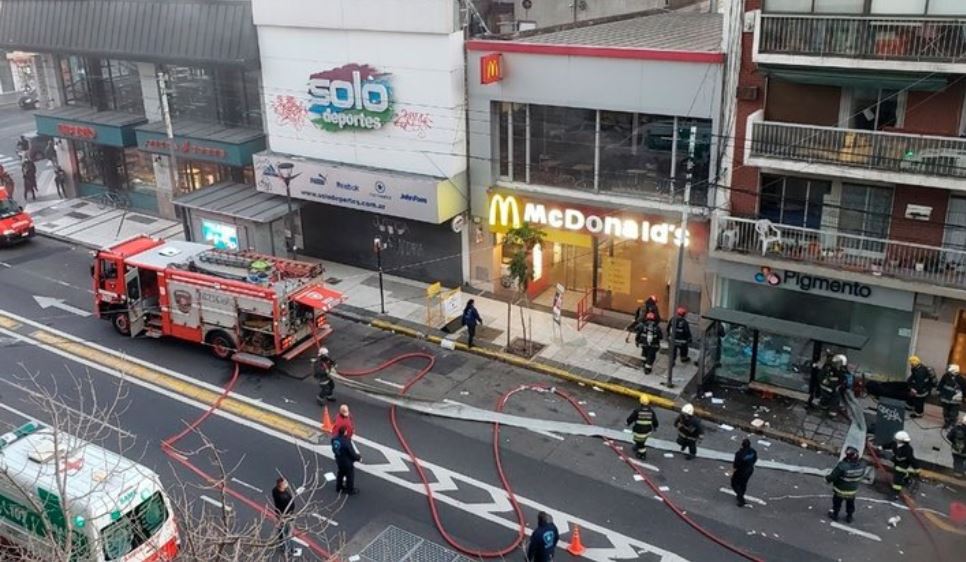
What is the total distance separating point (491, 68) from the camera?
25641 millimetres

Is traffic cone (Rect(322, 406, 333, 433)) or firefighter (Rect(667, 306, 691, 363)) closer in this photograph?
traffic cone (Rect(322, 406, 333, 433))

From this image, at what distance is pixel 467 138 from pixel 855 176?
11.5m

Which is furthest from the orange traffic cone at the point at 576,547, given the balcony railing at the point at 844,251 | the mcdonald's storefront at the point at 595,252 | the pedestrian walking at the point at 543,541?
the mcdonald's storefront at the point at 595,252

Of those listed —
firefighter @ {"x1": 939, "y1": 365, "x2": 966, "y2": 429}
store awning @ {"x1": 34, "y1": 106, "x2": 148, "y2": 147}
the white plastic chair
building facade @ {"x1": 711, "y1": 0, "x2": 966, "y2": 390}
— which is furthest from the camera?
store awning @ {"x1": 34, "y1": 106, "x2": 148, "y2": 147}

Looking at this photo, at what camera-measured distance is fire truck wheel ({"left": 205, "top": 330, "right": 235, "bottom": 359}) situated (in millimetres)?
24203

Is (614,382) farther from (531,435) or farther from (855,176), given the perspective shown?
(855,176)

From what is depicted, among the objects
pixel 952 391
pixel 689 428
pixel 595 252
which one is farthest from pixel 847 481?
pixel 595 252

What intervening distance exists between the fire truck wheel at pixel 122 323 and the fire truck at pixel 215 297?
0.03 m

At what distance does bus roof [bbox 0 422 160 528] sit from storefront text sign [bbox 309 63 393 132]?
15.1 meters

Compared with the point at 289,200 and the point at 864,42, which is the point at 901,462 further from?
the point at 289,200

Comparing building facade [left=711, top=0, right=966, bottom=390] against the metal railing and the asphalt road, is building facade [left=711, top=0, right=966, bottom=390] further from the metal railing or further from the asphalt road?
the asphalt road

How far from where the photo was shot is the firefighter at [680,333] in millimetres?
22812

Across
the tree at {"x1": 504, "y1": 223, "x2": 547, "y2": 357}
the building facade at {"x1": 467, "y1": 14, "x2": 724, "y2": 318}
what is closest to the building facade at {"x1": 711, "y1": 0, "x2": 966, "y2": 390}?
the building facade at {"x1": 467, "y1": 14, "x2": 724, "y2": 318}

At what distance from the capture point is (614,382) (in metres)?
23.4
